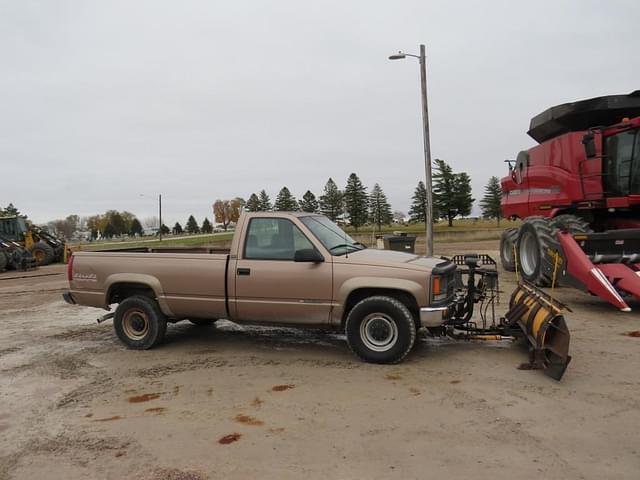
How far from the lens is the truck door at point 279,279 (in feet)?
19.5

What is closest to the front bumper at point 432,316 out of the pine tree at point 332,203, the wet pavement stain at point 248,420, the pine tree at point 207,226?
the wet pavement stain at point 248,420

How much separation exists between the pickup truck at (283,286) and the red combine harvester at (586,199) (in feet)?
11.8

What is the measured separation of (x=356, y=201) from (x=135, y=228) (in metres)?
86.4

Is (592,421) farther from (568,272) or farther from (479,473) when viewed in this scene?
(568,272)

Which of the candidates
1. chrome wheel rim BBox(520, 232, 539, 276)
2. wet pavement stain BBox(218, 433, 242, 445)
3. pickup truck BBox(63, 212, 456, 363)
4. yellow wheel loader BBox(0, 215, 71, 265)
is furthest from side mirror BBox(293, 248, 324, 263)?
yellow wheel loader BBox(0, 215, 71, 265)

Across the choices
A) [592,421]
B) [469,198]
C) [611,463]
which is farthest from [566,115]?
[469,198]

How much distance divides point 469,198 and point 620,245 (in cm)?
6197

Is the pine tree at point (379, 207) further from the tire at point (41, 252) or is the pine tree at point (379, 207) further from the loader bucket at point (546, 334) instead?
the loader bucket at point (546, 334)

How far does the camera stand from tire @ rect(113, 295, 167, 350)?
668 cm

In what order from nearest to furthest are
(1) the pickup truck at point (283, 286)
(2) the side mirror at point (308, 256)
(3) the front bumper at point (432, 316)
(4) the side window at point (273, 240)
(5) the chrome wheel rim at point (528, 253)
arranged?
(3) the front bumper at point (432, 316) < (1) the pickup truck at point (283, 286) < (2) the side mirror at point (308, 256) < (4) the side window at point (273, 240) < (5) the chrome wheel rim at point (528, 253)

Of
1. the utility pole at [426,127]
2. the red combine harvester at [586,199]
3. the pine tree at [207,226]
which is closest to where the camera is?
the red combine harvester at [586,199]

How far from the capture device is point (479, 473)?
3312mm

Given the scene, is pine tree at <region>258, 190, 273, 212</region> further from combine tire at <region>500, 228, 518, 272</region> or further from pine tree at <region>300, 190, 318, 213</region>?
combine tire at <region>500, 228, 518, 272</region>

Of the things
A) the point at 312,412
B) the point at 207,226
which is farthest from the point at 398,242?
→ the point at 207,226
